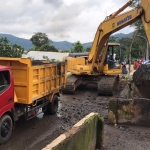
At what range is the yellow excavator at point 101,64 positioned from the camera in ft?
38.9

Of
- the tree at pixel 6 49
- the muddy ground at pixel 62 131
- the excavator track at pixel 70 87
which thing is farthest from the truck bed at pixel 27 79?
the tree at pixel 6 49

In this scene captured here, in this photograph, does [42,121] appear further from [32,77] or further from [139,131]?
[139,131]

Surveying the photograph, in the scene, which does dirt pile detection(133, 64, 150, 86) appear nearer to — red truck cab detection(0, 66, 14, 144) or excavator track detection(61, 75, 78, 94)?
excavator track detection(61, 75, 78, 94)

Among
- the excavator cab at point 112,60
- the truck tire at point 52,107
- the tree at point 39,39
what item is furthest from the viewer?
the tree at point 39,39

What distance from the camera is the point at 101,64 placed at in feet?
45.3

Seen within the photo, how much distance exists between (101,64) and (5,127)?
27.7 ft

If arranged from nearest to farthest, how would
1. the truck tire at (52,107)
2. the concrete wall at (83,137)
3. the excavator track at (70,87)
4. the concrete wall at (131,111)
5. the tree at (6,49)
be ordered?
the concrete wall at (83,137) → the concrete wall at (131,111) → the truck tire at (52,107) → the excavator track at (70,87) → the tree at (6,49)

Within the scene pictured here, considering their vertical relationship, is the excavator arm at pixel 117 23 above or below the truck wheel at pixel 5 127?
above

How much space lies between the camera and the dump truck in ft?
20.0

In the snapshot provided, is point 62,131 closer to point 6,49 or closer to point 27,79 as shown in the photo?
point 27,79

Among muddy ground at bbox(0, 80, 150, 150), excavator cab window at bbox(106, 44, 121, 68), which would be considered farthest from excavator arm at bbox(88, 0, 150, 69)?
muddy ground at bbox(0, 80, 150, 150)

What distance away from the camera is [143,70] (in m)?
9.48

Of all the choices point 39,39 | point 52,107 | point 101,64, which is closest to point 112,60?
point 101,64

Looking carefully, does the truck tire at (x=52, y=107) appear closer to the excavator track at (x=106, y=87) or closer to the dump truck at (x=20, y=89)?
the dump truck at (x=20, y=89)
